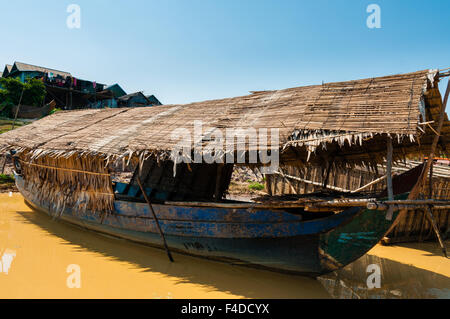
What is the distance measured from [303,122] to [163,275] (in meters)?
3.36

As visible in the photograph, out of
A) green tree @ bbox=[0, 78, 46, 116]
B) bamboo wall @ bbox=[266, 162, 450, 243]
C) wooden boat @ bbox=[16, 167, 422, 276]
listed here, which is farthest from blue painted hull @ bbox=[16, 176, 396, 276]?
green tree @ bbox=[0, 78, 46, 116]

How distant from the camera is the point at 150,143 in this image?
5.37 m

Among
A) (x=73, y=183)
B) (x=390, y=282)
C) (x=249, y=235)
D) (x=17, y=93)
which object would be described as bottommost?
(x=390, y=282)

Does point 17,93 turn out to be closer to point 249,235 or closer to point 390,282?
point 249,235

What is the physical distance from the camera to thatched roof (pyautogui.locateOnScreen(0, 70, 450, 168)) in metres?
3.93

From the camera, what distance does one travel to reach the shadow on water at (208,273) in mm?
4383

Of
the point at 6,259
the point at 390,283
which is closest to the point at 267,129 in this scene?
the point at 390,283

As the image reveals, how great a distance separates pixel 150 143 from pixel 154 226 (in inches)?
61.8

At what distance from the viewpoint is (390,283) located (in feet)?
16.4

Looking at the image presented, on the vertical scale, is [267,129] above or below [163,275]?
above

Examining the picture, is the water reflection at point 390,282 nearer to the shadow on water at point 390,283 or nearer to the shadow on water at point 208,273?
the shadow on water at point 390,283

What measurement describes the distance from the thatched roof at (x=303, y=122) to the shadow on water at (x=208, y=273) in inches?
78.1

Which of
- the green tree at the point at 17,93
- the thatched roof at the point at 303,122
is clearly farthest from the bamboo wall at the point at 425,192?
the green tree at the point at 17,93
